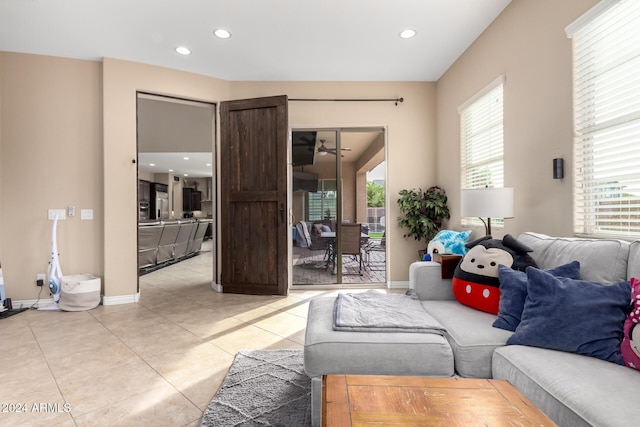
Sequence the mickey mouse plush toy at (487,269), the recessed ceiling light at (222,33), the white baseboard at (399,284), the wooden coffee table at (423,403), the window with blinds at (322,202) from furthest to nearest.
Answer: the window with blinds at (322,202)
the white baseboard at (399,284)
the recessed ceiling light at (222,33)
the mickey mouse plush toy at (487,269)
the wooden coffee table at (423,403)

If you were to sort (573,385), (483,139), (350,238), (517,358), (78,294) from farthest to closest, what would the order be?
(350,238), (78,294), (483,139), (517,358), (573,385)

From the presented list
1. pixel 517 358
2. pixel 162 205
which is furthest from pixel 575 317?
pixel 162 205

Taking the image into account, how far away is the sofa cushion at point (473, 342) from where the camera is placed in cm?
153

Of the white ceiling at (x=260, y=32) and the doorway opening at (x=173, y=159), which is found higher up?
the white ceiling at (x=260, y=32)

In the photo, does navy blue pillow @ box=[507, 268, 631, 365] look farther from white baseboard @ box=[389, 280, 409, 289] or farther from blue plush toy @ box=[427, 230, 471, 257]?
white baseboard @ box=[389, 280, 409, 289]

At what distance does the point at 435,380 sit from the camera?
1.17 m

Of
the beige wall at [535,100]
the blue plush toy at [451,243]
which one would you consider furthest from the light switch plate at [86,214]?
the beige wall at [535,100]

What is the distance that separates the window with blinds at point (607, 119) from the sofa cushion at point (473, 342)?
1.04 meters

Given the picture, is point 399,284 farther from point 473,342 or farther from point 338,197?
point 473,342

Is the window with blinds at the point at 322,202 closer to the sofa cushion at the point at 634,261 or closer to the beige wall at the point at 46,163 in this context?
the beige wall at the point at 46,163

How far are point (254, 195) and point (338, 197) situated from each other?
121cm

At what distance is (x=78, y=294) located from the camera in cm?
348

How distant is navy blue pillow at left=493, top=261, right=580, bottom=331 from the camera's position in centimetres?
164

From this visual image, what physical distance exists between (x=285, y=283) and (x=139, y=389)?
87.4 inches
